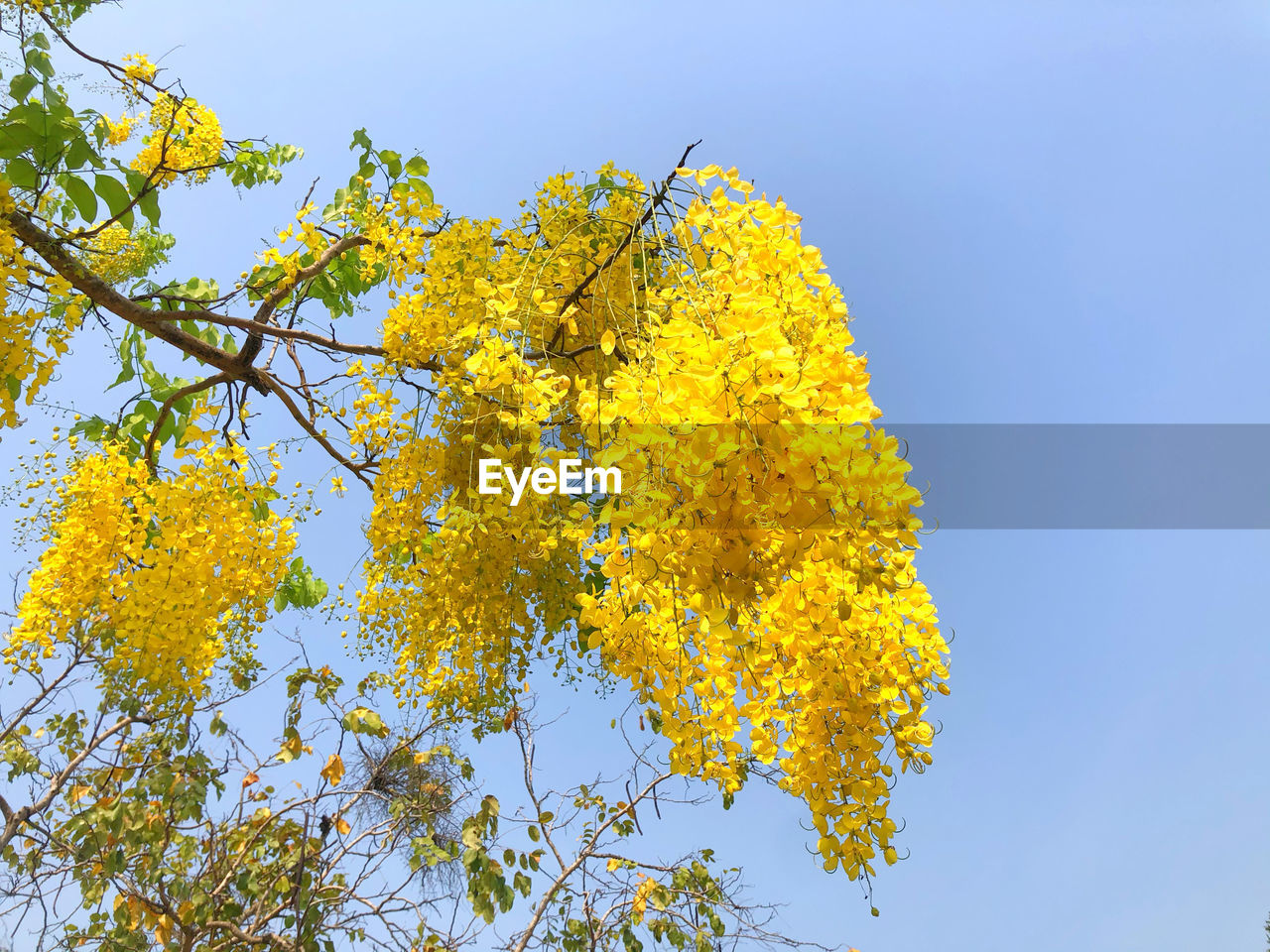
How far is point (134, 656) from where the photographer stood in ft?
7.82

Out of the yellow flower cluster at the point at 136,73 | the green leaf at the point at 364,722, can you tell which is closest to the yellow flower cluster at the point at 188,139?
the yellow flower cluster at the point at 136,73

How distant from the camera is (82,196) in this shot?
2.98 meters

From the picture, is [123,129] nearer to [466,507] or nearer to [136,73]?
[136,73]

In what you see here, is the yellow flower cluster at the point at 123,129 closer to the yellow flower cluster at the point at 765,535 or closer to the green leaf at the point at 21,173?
the green leaf at the point at 21,173

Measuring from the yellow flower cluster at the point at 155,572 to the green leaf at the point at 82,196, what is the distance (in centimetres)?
102

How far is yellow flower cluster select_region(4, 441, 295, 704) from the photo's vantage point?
2.41 m

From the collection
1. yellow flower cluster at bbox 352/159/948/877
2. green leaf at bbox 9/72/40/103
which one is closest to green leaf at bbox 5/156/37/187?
green leaf at bbox 9/72/40/103

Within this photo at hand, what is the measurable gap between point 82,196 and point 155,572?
1.60 metres

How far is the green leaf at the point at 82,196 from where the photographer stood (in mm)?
2906

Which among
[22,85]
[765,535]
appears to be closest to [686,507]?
[765,535]

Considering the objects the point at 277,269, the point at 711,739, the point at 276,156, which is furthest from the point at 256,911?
the point at 276,156

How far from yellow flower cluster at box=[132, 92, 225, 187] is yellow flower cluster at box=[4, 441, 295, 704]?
152 cm

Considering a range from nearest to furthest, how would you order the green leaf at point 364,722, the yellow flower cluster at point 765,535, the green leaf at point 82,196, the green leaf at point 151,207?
the yellow flower cluster at point 765,535
the green leaf at point 364,722
the green leaf at point 82,196
the green leaf at point 151,207

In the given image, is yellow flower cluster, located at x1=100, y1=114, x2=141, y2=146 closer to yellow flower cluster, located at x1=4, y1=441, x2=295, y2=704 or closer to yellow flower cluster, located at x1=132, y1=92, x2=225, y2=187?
yellow flower cluster, located at x1=132, y1=92, x2=225, y2=187
